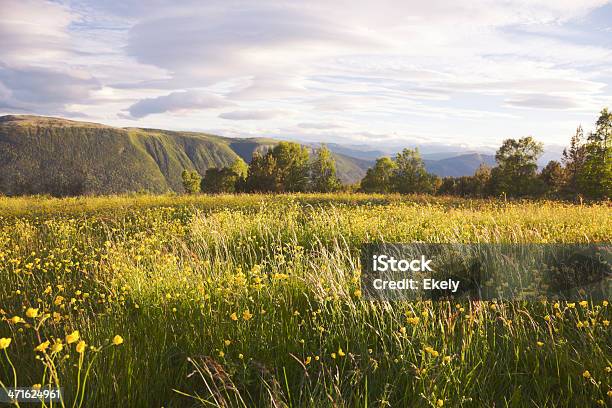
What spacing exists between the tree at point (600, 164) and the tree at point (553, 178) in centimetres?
929

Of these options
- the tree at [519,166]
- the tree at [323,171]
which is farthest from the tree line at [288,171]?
the tree at [519,166]

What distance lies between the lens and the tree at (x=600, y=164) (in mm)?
27578

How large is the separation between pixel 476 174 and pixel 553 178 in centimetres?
1742

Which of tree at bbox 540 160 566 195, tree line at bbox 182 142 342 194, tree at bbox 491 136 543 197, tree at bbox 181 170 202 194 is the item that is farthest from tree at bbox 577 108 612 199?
tree at bbox 181 170 202 194

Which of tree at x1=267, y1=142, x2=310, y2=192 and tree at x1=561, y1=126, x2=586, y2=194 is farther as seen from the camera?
tree at x1=267, y1=142, x2=310, y2=192

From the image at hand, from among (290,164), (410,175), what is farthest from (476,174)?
(290,164)

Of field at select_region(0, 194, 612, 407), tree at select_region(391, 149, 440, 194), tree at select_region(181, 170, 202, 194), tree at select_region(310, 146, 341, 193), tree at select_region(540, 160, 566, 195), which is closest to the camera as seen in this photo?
field at select_region(0, 194, 612, 407)

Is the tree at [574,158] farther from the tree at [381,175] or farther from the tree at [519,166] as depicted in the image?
the tree at [381,175]

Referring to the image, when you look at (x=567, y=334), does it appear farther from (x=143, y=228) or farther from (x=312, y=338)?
(x=143, y=228)

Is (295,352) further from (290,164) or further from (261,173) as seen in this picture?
(290,164)

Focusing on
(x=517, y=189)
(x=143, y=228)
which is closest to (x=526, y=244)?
(x=143, y=228)

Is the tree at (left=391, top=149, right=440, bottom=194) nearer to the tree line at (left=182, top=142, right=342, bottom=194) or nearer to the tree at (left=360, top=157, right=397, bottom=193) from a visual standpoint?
the tree at (left=360, top=157, right=397, bottom=193)

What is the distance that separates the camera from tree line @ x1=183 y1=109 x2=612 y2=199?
94.5ft

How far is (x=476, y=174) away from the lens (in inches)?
2462
